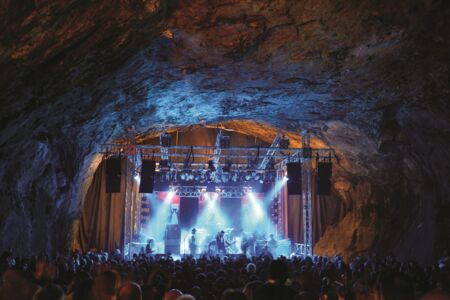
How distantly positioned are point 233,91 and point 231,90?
0.13 m

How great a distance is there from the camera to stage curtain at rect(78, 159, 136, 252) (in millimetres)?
22594

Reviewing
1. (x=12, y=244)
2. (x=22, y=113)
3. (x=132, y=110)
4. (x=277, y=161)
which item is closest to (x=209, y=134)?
(x=277, y=161)

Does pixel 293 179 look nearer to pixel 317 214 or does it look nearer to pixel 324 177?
pixel 324 177

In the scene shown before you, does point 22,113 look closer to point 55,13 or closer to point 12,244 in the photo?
point 55,13

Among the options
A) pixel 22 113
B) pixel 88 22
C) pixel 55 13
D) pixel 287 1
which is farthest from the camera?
pixel 22 113

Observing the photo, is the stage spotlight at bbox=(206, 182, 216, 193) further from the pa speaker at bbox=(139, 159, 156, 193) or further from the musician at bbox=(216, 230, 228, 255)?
the pa speaker at bbox=(139, 159, 156, 193)

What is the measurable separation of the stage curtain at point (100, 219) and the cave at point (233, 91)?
13.7ft

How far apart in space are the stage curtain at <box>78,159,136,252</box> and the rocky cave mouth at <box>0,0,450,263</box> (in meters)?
4.37

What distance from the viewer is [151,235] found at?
28312mm

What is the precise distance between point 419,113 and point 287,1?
615cm

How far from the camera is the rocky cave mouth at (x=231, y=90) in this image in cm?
843

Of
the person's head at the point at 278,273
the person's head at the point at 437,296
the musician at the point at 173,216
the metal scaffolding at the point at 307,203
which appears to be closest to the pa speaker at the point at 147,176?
the metal scaffolding at the point at 307,203

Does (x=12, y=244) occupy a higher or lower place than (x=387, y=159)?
lower

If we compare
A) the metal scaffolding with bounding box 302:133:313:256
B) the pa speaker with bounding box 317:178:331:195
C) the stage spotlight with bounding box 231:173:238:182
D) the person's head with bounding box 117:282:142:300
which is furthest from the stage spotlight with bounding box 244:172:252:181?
the person's head with bounding box 117:282:142:300
